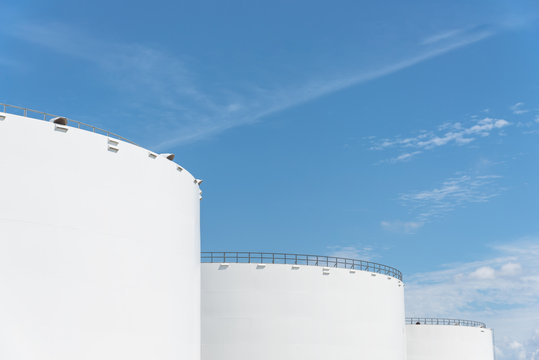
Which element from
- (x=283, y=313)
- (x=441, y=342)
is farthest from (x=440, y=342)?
(x=283, y=313)

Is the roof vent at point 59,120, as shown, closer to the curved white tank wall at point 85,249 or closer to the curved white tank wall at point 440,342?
the curved white tank wall at point 85,249

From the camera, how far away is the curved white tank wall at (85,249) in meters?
14.8

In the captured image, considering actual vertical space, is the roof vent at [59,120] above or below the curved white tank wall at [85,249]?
above

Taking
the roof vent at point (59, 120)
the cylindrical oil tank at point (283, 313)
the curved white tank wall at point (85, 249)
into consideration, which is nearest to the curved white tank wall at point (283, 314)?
the cylindrical oil tank at point (283, 313)

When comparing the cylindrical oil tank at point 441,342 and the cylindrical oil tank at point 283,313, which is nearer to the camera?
the cylindrical oil tank at point 283,313

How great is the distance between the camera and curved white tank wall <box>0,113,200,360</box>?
1484 cm

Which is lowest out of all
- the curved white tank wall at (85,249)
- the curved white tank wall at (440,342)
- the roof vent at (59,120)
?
the curved white tank wall at (440,342)

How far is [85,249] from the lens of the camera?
52.7ft

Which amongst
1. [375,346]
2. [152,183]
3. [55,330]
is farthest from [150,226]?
[375,346]

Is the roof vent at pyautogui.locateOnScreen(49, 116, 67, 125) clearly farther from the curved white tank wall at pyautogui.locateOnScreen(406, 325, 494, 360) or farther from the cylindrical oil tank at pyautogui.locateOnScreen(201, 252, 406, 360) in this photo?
the curved white tank wall at pyautogui.locateOnScreen(406, 325, 494, 360)

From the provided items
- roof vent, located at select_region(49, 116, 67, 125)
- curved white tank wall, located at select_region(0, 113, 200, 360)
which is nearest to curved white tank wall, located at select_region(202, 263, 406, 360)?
curved white tank wall, located at select_region(0, 113, 200, 360)

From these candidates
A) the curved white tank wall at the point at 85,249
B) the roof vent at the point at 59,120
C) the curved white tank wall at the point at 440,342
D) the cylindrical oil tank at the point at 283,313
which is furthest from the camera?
the curved white tank wall at the point at 440,342

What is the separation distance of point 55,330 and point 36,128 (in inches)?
195

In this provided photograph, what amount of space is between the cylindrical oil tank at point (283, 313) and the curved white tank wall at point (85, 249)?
8.26 m
